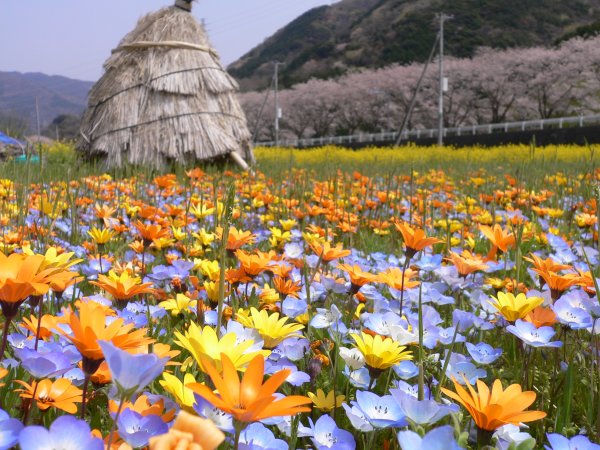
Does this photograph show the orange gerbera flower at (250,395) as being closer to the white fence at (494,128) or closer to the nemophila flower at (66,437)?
the nemophila flower at (66,437)

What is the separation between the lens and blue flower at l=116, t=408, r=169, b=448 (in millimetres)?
647

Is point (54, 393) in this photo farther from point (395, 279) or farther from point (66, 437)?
point (395, 279)

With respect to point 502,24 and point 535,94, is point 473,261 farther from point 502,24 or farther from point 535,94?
point 502,24

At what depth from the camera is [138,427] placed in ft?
2.23

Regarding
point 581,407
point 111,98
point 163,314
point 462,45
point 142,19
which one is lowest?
point 581,407

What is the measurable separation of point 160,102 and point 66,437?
7.08 m

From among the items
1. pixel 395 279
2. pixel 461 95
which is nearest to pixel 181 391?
pixel 395 279

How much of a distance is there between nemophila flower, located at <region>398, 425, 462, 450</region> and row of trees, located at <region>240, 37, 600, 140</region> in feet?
126

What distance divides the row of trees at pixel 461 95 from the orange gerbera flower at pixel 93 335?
127 ft

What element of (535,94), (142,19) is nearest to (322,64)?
(535,94)

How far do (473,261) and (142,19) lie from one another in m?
→ 7.52

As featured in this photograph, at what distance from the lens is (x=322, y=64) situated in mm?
69562

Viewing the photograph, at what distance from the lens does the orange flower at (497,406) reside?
71 cm

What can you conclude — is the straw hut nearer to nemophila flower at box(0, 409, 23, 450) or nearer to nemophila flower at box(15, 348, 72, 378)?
nemophila flower at box(15, 348, 72, 378)
